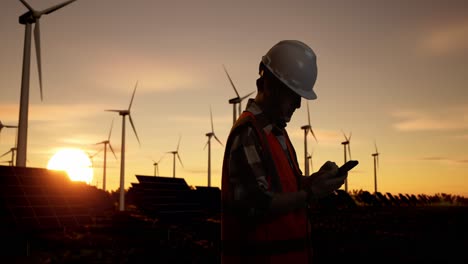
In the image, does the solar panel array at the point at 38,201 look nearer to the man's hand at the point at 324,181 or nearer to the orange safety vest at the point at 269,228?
the orange safety vest at the point at 269,228

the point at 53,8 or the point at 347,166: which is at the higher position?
the point at 53,8

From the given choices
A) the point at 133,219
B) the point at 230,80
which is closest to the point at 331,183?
the point at 133,219

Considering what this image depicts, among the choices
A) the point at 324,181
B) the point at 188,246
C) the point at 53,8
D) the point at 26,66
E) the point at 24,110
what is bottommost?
the point at 188,246

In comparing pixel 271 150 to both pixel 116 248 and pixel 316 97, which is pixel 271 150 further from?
→ pixel 116 248

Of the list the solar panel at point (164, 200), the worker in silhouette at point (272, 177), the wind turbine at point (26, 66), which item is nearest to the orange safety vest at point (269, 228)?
the worker in silhouette at point (272, 177)

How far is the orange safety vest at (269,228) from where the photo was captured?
2.58 meters

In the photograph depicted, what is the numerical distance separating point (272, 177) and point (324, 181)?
0.33 m

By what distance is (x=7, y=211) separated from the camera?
11.0m

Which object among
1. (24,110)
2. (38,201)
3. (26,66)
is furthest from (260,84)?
(26,66)

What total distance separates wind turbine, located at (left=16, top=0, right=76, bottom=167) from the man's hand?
16.7m

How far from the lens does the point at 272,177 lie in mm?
2646

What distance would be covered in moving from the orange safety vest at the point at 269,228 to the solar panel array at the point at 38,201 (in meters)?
9.40

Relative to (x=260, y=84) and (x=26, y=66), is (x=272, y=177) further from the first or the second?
(x=26, y=66)

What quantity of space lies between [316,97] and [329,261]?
8.15 metres
